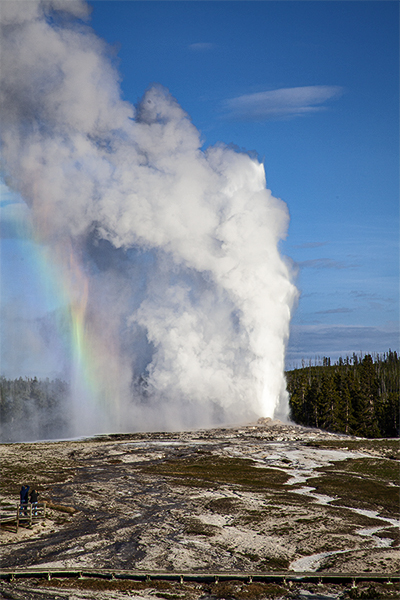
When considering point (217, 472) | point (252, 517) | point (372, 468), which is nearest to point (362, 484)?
point (372, 468)

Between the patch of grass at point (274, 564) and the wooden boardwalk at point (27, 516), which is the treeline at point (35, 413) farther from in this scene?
the patch of grass at point (274, 564)

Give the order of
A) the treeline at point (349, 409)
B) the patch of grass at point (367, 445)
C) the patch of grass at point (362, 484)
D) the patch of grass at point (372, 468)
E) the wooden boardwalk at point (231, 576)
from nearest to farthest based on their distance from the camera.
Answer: the wooden boardwalk at point (231, 576) < the patch of grass at point (362, 484) < the patch of grass at point (372, 468) < the patch of grass at point (367, 445) < the treeline at point (349, 409)

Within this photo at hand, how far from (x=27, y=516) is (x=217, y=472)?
24147mm

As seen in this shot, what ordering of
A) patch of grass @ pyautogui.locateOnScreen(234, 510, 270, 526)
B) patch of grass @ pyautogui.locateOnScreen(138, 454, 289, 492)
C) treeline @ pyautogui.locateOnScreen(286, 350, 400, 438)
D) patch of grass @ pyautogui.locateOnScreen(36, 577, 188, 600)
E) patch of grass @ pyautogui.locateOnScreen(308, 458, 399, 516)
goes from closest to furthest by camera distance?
patch of grass @ pyautogui.locateOnScreen(36, 577, 188, 600), patch of grass @ pyautogui.locateOnScreen(234, 510, 270, 526), patch of grass @ pyautogui.locateOnScreen(308, 458, 399, 516), patch of grass @ pyautogui.locateOnScreen(138, 454, 289, 492), treeline @ pyautogui.locateOnScreen(286, 350, 400, 438)

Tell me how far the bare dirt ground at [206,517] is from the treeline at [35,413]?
42.9 metres

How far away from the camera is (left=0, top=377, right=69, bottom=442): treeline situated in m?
112

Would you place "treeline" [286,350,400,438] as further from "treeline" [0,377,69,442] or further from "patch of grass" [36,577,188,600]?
"patch of grass" [36,577,188,600]

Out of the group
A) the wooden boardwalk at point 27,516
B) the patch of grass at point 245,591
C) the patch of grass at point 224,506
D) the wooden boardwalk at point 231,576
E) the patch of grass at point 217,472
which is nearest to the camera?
the patch of grass at point 245,591

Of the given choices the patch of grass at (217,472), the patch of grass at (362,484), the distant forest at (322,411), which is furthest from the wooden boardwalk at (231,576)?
the distant forest at (322,411)

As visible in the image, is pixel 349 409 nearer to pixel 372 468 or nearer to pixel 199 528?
pixel 372 468

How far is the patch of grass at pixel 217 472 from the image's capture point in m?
49.2

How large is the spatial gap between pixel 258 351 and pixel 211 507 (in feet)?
232

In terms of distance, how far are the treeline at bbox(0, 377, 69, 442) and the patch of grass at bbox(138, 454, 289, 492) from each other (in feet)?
161

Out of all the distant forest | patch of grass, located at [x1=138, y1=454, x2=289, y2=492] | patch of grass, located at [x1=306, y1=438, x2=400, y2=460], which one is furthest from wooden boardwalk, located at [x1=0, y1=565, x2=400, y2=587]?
the distant forest
